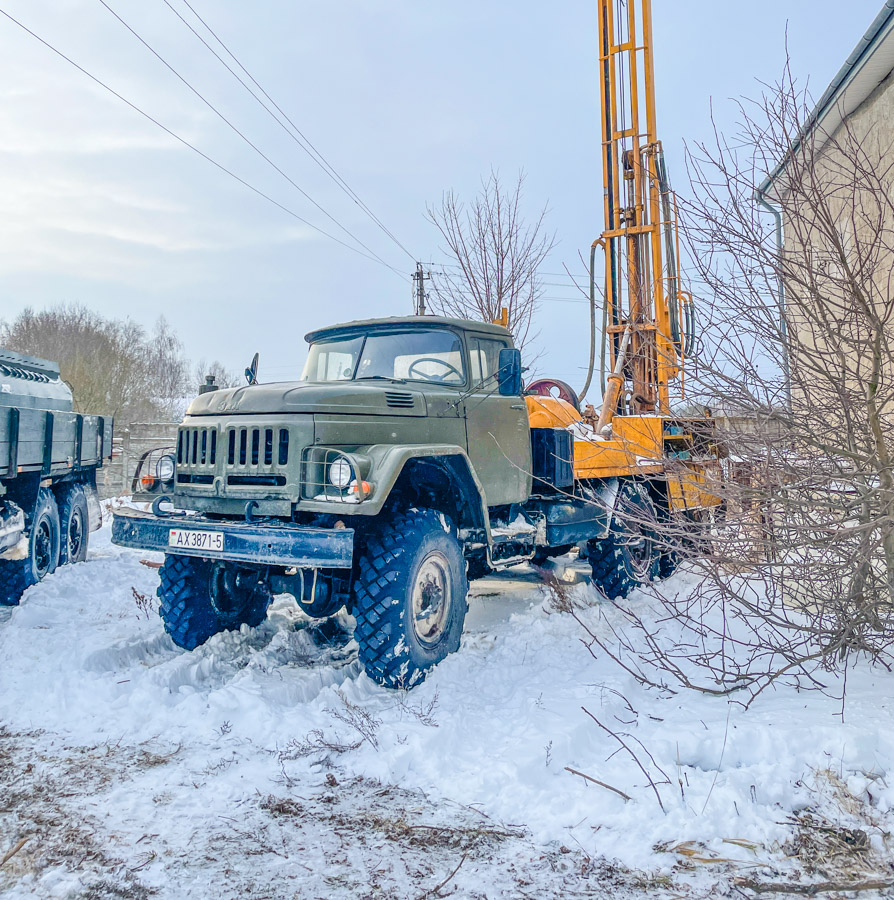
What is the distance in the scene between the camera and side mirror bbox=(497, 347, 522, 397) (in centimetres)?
586

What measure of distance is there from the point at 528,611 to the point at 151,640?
297 centimetres

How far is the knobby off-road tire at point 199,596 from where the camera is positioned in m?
5.21

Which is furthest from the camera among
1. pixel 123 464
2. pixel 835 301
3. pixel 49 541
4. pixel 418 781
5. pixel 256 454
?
pixel 123 464

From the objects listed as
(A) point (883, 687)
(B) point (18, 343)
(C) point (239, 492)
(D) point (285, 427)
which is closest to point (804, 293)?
(A) point (883, 687)

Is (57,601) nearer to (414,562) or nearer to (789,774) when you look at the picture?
(414,562)

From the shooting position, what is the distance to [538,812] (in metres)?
3.07

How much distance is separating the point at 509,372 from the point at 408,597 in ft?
6.92

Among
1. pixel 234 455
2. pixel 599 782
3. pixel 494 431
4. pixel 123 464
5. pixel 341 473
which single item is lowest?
pixel 599 782

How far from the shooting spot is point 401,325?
5816mm

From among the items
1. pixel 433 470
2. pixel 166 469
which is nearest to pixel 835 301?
pixel 433 470

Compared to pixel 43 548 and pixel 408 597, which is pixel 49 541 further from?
pixel 408 597

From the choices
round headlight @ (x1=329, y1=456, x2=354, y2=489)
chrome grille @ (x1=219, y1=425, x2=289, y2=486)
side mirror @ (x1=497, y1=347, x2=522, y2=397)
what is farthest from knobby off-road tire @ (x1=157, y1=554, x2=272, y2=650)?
side mirror @ (x1=497, y1=347, x2=522, y2=397)

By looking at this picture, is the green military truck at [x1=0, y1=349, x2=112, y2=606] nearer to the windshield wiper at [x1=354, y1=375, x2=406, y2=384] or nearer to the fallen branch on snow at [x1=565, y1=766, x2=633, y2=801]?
the windshield wiper at [x1=354, y1=375, x2=406, y2=384]

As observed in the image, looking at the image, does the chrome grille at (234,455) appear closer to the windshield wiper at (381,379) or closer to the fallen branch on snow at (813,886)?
the windshield wiper at (381,379)
